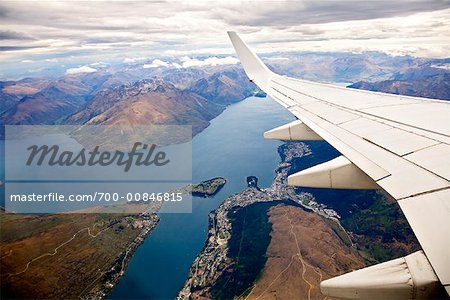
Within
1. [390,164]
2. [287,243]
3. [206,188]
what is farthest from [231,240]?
[390,164]

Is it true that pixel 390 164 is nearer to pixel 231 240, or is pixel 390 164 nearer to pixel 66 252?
pixel 231 240

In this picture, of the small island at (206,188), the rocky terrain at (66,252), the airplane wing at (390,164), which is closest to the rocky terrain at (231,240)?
the small island at (206,188)

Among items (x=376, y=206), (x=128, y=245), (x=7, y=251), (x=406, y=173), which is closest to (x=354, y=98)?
(x=406, y=173)

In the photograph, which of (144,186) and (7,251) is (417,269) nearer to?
(7,251)

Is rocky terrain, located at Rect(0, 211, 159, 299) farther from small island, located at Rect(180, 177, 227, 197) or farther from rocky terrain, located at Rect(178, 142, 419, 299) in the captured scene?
small island, located at Rect(180, 177, 227, 197)

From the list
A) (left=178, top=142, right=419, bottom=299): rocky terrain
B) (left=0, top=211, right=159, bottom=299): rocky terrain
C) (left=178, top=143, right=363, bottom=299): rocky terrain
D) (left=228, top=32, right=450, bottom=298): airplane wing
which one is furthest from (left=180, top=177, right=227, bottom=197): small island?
(left=228, top=32, right=450, bottom=298): airplane wing

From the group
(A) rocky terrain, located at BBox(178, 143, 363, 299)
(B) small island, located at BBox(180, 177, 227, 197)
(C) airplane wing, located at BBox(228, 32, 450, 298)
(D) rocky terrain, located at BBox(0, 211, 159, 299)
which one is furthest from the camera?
(B) small island, located at BBox(180, 177, 227, 197)
